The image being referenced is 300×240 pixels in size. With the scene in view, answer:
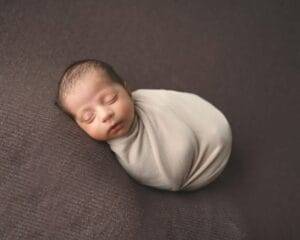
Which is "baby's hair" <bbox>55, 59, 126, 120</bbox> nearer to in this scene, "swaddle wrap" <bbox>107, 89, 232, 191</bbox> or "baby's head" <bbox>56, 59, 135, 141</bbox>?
"baby's head" <bbox>56, 59, 135, 141</bbox>

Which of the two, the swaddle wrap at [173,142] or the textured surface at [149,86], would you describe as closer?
the textured surface at [149,86]

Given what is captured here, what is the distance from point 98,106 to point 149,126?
14 centimetres

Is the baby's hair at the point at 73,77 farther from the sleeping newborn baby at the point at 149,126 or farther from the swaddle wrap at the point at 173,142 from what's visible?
the swaddle wrap at the point at 173,142

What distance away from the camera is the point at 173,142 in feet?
2.78

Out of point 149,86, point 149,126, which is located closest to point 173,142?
point 149,126

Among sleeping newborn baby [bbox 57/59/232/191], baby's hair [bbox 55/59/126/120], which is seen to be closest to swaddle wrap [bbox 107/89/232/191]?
sleeping newborn baby [bbox 57/59/232/191]

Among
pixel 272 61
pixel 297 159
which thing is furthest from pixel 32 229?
pixel 272 61

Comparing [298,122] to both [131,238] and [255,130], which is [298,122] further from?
[131,238]

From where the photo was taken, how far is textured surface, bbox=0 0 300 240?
724 millimetres

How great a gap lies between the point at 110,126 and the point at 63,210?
0.18 meters

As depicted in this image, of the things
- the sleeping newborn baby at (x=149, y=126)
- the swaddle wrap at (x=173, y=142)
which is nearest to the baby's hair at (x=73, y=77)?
the sleeping newborn baby at (x=149, y=126)

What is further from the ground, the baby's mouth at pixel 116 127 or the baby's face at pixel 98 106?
the baby's face at pixel 98 106

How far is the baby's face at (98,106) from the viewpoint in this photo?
29.9 inches

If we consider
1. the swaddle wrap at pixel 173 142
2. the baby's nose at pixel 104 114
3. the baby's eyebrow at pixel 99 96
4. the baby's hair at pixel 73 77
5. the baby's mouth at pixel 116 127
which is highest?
the baby's hair at pixel 73 77
